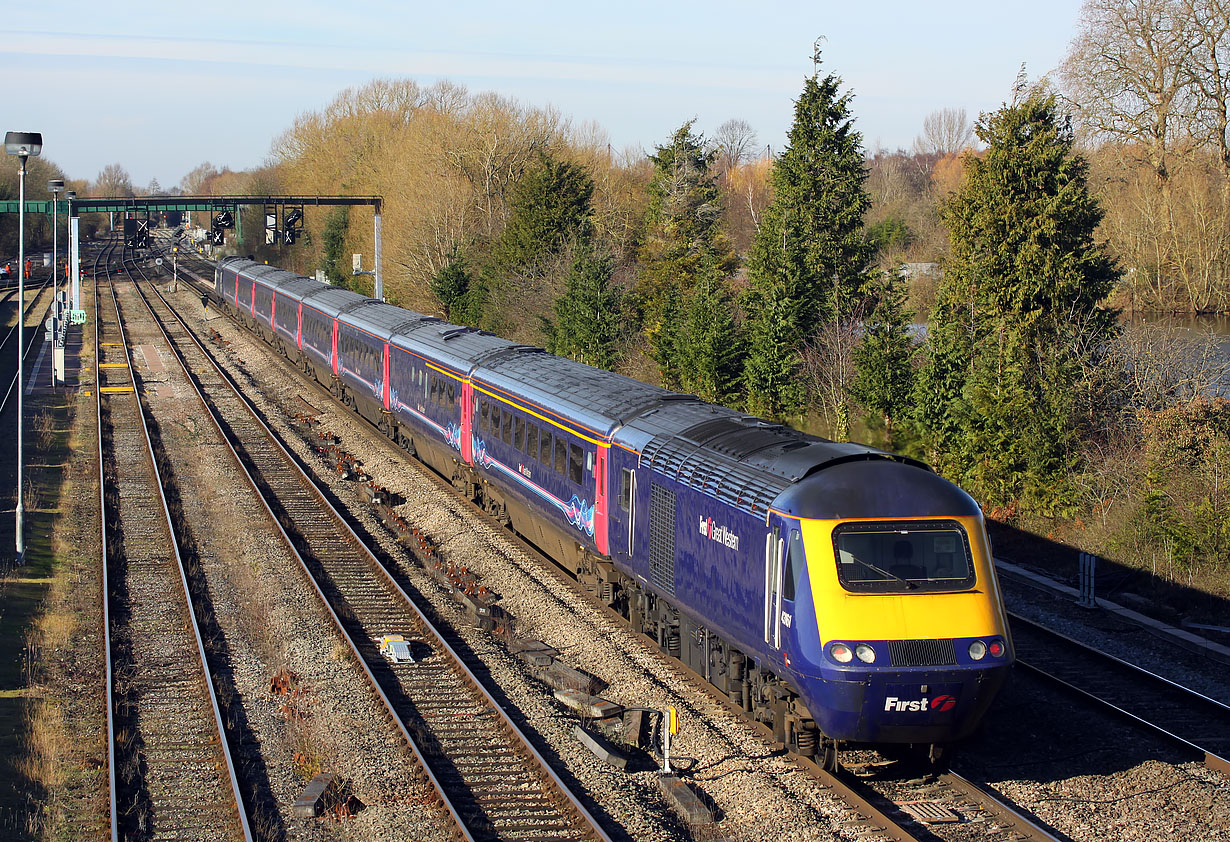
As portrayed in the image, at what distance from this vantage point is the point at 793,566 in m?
9.42

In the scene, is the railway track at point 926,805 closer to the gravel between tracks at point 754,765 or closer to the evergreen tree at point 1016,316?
the gravel between tracks at point 754,765

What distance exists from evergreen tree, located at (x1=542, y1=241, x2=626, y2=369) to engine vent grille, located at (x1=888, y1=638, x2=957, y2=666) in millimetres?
22996

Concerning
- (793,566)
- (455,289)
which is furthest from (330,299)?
(793,566)

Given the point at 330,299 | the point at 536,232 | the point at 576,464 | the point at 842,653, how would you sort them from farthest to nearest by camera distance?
the point at 536,232 → the point at 330,299 → the point at 576,464 → the point at 842,653

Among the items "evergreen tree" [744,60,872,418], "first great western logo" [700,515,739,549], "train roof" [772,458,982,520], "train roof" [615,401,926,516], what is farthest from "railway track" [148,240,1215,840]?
"evergreen tree" [744,60,872,418]

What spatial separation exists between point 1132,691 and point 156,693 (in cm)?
1090

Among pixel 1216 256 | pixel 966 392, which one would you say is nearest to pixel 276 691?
pixel 966 392

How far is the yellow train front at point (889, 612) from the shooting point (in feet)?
29.3

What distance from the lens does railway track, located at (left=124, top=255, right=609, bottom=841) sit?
936 cm

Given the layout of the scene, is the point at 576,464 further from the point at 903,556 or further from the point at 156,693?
the point at 903,556

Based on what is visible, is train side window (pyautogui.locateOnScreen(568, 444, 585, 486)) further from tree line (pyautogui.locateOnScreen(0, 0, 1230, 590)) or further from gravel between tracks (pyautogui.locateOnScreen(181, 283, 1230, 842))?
tree line (pyautogui.locateOnScreen(0, 0, 1230, 590))

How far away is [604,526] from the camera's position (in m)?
13.9

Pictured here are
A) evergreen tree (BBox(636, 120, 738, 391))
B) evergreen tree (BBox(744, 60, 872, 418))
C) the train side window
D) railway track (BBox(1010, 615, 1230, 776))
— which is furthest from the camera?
evergreen tree (BBox(636, 120, 738, 391))

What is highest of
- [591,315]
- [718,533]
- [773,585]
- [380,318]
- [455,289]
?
[455,289]
